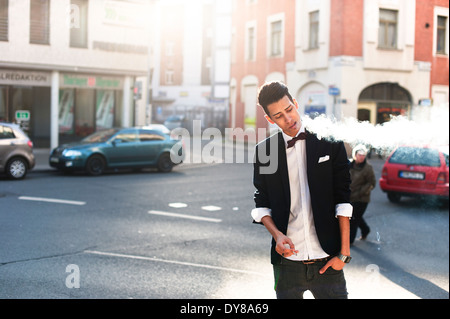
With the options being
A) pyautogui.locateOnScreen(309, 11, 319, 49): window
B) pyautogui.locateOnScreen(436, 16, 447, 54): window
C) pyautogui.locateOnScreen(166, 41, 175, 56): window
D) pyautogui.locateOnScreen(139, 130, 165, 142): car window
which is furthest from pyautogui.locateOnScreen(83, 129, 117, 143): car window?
pyautogui.locateOnScreen(166, 41, 175, 56): window

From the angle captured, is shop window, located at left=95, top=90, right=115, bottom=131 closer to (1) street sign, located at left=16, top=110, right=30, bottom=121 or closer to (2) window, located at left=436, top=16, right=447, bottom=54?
(1) street sign, located at left=16, top=110, right=30, bottom=121

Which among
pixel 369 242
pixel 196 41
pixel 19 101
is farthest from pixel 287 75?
pixel 196 41

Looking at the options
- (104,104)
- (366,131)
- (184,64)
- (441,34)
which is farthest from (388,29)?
(184,64)

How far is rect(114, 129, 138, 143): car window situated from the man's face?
15.0 meters

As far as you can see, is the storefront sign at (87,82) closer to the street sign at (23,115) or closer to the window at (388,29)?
the street sign at (23,115)

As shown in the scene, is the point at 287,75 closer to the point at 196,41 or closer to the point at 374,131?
the point at 374,131

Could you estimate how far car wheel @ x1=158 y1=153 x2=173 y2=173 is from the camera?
59.4ft

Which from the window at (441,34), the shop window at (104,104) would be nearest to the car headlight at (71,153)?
the shop window at (104,104)

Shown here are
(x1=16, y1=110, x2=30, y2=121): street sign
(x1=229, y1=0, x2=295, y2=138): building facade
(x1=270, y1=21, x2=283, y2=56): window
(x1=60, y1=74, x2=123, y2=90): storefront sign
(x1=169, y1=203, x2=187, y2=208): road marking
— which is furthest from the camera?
(x1=169, y1=203, x2=187, y2=208): road marking

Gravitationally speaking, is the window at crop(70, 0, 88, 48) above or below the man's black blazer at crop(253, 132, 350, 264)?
above

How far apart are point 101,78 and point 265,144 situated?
4203 mm

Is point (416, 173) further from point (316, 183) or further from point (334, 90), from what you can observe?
point (316, 183)

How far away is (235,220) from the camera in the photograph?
414 inches

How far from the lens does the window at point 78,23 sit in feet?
10.8
